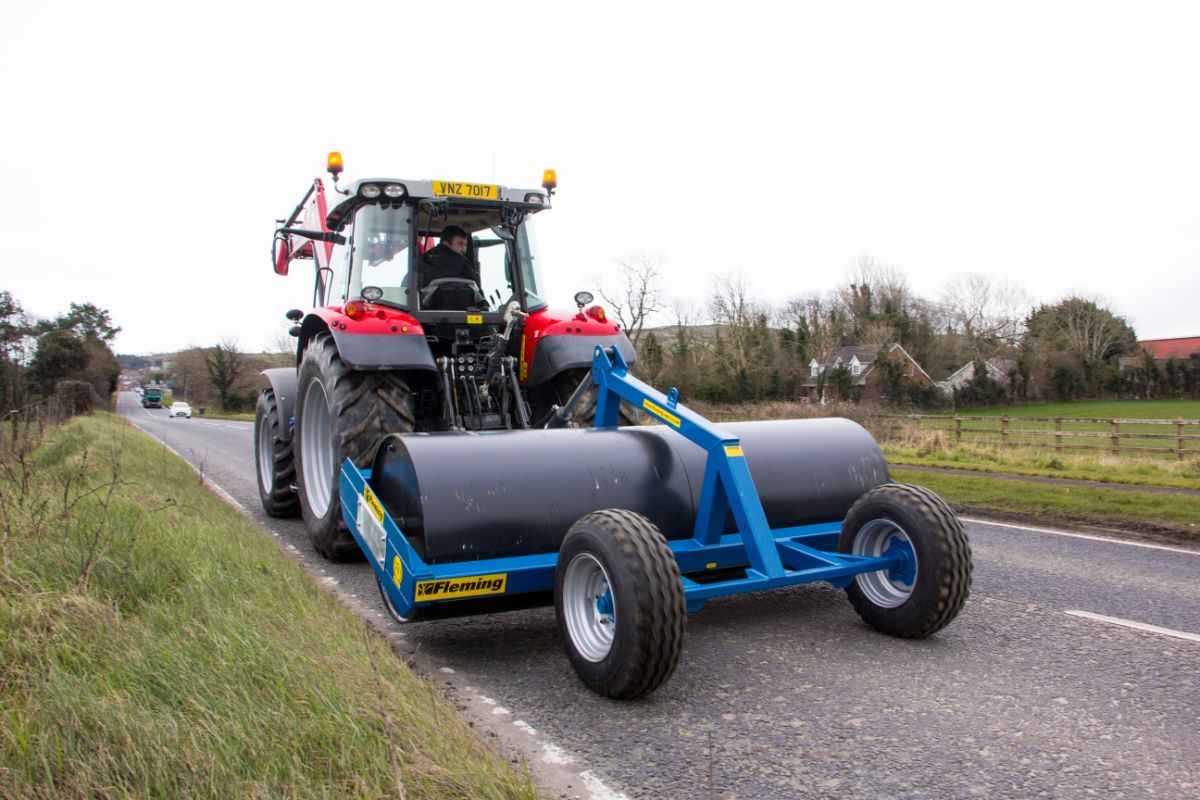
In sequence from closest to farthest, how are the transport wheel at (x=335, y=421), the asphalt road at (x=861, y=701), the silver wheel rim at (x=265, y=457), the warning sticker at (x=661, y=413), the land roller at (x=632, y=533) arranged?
the asphalt road at (x=861, y=701)
the land roller at (x=632, y=533)
the warning sticker at (x=661, y=413)
the transport wheel at (x=335, y=421)
the silver wheel rim at (x=265, y=457)

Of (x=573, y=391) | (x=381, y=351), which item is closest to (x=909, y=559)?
(x=573, y=391)

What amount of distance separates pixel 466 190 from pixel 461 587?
3771 millimetres

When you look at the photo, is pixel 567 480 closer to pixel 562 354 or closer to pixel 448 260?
pixel 562 354

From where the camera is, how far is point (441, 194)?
6859 millimetres

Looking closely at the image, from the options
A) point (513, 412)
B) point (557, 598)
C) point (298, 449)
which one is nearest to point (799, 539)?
point (557, 598)

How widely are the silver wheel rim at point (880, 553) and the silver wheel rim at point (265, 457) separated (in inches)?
239

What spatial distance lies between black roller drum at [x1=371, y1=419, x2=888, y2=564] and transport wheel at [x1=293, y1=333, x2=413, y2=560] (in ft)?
3.02

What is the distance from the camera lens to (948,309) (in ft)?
233

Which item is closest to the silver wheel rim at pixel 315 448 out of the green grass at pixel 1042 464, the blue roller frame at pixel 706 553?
the blue roller frame at pixel 706 553

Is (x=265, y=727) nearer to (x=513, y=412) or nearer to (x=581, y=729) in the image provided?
(x=581, y=729)

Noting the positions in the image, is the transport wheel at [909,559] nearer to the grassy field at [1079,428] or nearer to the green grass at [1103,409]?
the grassy field at [1079,428]

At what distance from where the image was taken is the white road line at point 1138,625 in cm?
461

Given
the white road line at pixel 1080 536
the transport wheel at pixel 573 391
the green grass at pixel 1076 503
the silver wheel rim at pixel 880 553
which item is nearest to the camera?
the silver wheel rim at pixel 880 553

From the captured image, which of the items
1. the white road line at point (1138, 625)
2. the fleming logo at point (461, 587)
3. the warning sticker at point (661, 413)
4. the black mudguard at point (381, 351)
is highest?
the black mudguard at point (381, 351)
